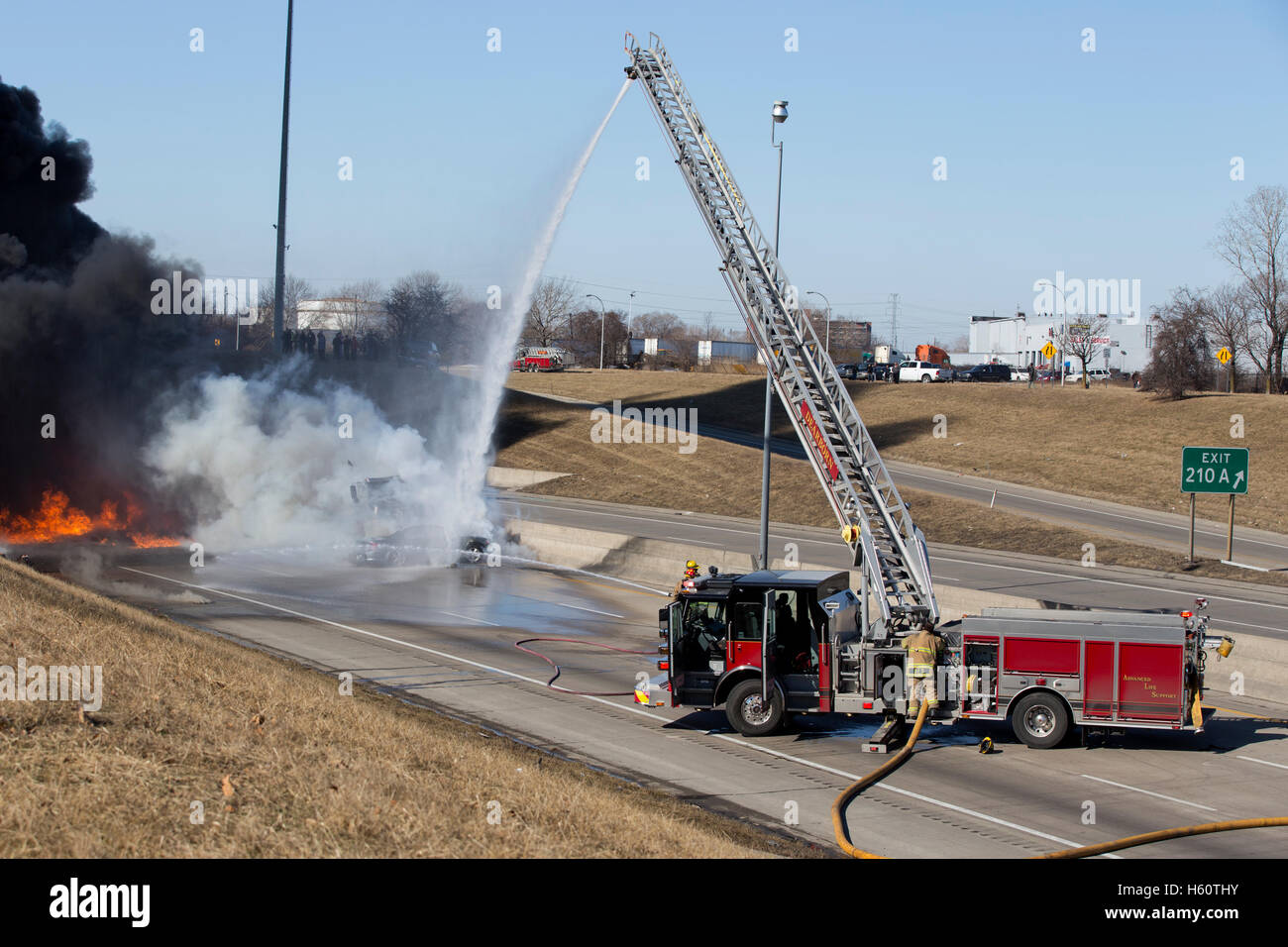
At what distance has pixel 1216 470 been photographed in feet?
91.0

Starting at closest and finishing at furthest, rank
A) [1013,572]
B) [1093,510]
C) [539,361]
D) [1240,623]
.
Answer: [1240,623], [1013,572], [1093,510], [539,361]

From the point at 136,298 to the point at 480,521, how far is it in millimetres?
12896

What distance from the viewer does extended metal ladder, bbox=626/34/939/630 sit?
17.0 m

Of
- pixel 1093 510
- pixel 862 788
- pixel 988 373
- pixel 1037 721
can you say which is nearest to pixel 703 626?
pixel 862 788

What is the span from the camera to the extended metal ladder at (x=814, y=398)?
55.8ft

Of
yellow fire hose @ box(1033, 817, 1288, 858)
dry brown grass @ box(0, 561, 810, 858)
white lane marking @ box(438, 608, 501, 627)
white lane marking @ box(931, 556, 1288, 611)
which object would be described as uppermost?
dry brown grass @ box(0, 561, 810, 858)

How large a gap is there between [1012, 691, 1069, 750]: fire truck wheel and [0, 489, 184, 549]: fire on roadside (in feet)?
92.9

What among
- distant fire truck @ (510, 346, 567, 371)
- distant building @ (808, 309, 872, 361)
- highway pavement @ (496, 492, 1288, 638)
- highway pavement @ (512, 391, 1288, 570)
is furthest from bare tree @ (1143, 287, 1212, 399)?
distant building @ (808, 309, 872, 361)

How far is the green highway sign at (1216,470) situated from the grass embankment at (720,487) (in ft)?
13.7

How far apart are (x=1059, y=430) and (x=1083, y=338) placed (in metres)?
25.8

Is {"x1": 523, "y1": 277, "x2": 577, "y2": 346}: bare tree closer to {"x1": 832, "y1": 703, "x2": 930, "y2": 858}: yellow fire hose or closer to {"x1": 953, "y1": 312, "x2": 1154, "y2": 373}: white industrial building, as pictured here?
{"x1": 953, "y1": 312, "x2": 1154, "y2": 373}: white industrial building

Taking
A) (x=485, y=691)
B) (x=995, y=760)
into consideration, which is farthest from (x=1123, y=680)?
(x=485, y=691)

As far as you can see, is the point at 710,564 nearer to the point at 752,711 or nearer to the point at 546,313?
the point at 752,711
